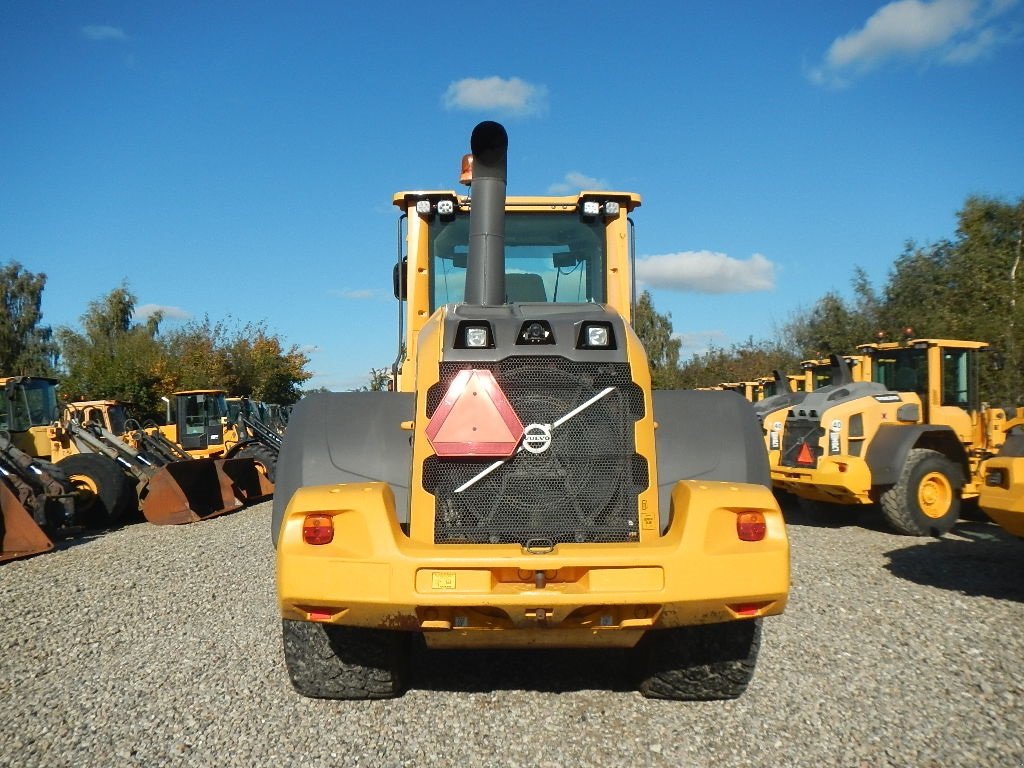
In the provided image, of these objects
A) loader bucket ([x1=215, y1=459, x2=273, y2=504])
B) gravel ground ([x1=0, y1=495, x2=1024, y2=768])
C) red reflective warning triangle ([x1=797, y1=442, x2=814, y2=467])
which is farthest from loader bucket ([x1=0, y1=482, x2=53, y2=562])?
red reflective warning triangle ([x1=797, y1=442, x2=814, y2=467])

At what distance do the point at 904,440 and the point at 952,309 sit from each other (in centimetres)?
1588

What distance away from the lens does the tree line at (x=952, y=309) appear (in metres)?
19.2

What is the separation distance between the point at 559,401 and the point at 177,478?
10373 millimetres

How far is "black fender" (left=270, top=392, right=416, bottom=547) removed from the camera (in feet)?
12.9

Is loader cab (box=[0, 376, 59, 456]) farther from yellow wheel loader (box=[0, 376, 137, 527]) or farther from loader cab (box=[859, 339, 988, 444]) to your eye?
loader cab (box=[859, 339, 988, 444])

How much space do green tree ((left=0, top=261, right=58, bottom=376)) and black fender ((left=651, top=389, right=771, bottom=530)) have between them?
48.5m

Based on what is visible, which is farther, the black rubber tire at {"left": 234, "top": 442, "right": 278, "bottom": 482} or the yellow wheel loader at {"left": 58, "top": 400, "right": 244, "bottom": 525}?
the black rubber tire at {"left": 234, "top": 442, "right": 278, "bottom": 482}

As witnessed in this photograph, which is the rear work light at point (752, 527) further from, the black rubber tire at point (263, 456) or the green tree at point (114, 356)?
the green tree at point (114, 356)

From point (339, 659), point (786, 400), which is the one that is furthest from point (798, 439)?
point (339, 659)

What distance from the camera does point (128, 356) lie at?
36625mm

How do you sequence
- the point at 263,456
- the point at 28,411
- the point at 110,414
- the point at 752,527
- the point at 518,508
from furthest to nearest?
the point at 110,414
the point at 263,456
the point at 28,411
the point at 518,508
the point at 752,527

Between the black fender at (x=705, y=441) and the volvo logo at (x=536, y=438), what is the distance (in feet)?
1.80

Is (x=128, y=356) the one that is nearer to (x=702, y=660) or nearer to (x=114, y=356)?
(x=114, y=356)

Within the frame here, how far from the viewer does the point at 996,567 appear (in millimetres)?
7750
